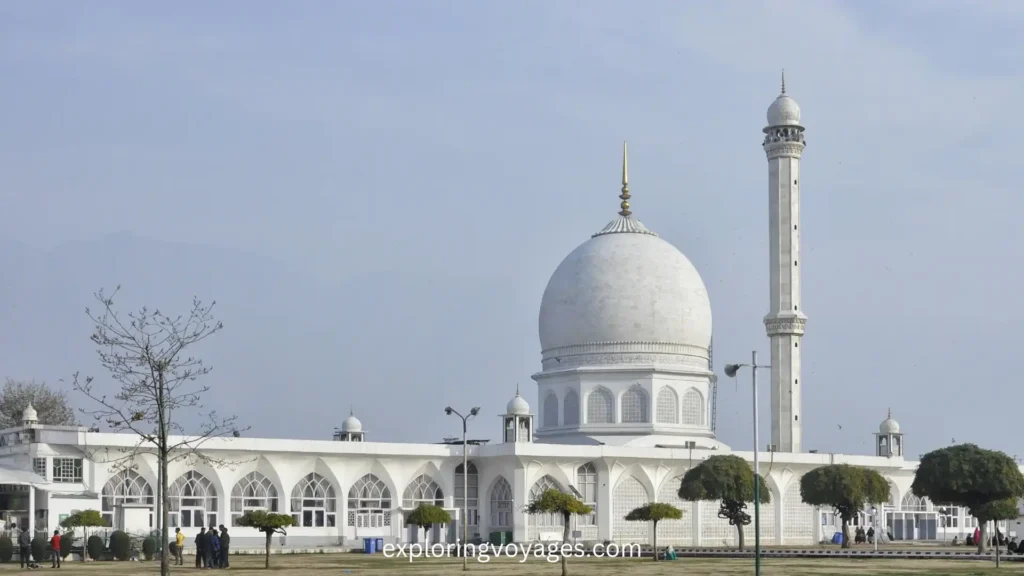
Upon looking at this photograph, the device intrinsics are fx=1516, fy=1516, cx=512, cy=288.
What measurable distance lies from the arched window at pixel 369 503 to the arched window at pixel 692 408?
16.3 metres

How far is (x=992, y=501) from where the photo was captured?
5847 centimetres

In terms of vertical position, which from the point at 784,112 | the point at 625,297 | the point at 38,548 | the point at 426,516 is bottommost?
the point at 38,548

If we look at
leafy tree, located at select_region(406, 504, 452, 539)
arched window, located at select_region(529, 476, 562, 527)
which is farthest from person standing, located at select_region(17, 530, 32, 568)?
arched window, located at select_region(529, 476, 562, 527)

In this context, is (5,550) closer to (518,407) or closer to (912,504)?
(518,407)

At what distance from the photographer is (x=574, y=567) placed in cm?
4319

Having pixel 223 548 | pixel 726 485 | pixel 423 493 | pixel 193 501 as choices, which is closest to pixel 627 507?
pixel 423 493

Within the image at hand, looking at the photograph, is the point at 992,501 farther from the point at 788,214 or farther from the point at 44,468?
the point at 44,468

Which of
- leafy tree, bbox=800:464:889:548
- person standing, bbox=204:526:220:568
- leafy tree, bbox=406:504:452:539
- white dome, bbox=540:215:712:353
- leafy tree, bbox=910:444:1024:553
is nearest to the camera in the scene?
person standing, bbox=204:526:220:568

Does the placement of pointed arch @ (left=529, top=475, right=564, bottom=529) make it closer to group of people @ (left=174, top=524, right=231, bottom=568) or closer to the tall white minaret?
the tall white minaret

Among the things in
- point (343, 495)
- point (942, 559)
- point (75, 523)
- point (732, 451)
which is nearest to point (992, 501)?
point (942, 559)

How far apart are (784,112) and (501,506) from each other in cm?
2500

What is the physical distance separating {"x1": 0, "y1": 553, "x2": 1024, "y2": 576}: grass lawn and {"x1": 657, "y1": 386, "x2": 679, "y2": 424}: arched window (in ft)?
83.0

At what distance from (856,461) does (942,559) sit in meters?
27.9

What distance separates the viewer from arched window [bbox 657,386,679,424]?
75.4 meters
